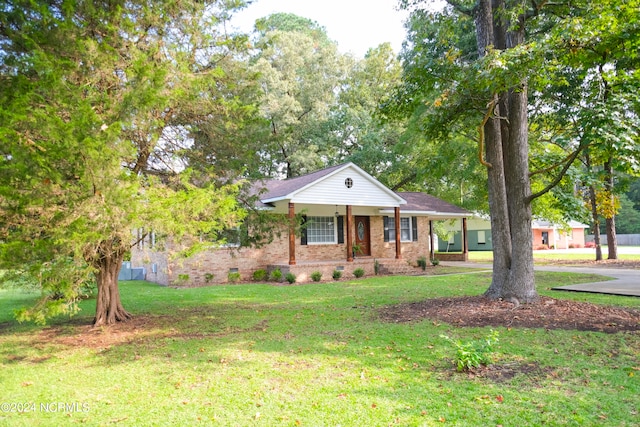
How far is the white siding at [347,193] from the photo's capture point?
17.2 m

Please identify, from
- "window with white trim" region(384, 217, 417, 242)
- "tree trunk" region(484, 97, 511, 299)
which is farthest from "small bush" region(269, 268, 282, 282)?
"tree trunk" region(484, 97, 511, 299)

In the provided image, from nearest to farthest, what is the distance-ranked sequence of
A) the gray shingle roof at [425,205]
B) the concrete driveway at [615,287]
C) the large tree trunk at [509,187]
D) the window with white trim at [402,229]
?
the large tree trunk at [509,187]
the concrete driveway at [615,287]
the window with white trim at [402,229]
the gray shingle roof at [425,205]

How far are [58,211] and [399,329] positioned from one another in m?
5.51

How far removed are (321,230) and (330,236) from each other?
0.55 metres

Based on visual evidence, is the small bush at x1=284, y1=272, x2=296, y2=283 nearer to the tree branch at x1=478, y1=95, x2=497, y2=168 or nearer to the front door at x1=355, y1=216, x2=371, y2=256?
the front door at x1=355, y1=216, x2=371, y2=256

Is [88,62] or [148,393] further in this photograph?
[88,62]

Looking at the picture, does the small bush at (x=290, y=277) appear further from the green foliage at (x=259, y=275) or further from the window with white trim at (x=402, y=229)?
the window with white trim at (x=402, y=229)

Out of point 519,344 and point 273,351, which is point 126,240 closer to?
point 273,351

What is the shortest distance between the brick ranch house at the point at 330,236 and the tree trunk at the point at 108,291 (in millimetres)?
5946

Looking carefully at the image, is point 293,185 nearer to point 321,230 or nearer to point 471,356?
point 321,230

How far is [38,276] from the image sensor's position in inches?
205

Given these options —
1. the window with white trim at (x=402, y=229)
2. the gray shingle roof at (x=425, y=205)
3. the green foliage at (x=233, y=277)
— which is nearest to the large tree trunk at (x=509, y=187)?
the green foliage at (x=233, y=277)

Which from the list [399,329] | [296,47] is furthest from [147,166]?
[296,47]

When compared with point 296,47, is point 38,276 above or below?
below
